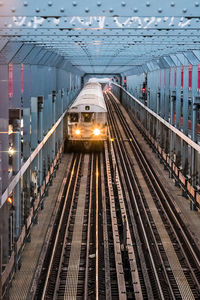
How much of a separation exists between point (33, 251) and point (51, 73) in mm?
7727

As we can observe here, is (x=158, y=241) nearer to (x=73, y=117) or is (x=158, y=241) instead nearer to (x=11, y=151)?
(x=11, y=151)

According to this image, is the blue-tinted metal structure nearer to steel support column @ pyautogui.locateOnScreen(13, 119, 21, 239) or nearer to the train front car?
steel support column @ pyautogui.locateOnScreen(13, 119, 21, 239)

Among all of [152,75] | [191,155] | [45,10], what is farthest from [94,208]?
[152,75]

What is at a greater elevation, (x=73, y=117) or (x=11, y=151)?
(x=73, y=117)

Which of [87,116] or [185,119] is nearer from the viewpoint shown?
[185,119]

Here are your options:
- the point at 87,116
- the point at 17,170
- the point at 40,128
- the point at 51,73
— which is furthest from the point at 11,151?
the point at 87,116

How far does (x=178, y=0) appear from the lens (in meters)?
4.58

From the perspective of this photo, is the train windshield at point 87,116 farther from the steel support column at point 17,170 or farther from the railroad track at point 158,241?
the steel support column at point 17,170

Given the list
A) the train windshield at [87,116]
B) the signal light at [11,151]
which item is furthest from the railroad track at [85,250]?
the train windshield at [87,116]

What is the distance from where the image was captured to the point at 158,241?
36.4 feet

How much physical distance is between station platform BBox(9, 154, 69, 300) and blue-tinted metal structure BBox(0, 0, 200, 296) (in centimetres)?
38

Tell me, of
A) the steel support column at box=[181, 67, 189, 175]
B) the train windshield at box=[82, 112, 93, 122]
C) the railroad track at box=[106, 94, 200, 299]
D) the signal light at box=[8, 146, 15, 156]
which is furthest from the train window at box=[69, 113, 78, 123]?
the signal light at box=[8, 146, 15, 156]

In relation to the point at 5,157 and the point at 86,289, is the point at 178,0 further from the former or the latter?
the point at 86,289

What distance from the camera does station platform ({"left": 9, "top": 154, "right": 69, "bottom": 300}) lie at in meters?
8.21
